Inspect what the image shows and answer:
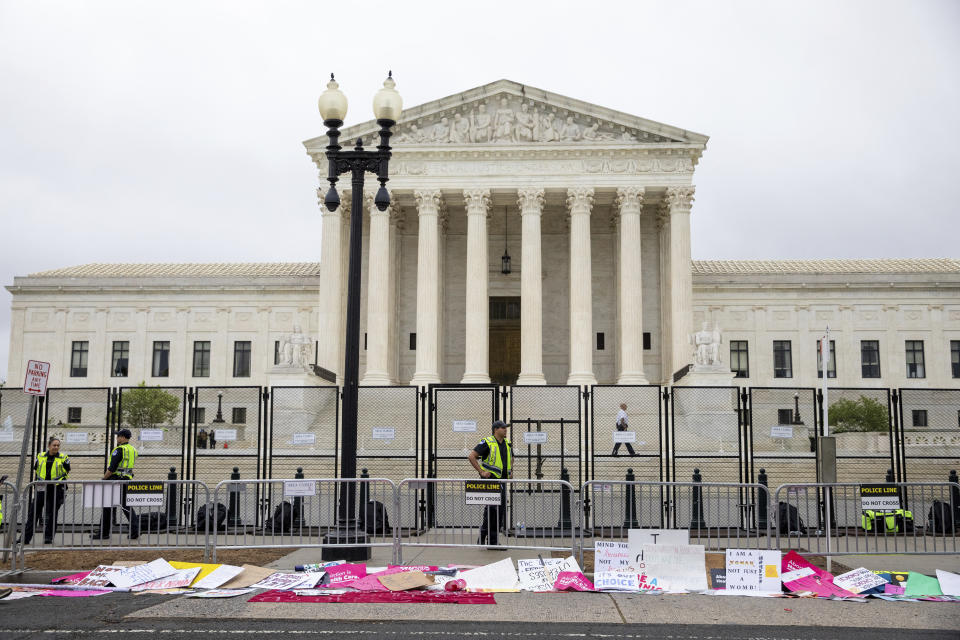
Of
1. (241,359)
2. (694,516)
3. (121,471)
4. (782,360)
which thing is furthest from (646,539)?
(241,359)

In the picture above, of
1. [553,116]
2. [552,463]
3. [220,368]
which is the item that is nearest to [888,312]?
[553,116]

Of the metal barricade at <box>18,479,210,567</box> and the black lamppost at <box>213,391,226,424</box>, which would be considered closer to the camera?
the metal barricade at <box>18,479,210,567</box>

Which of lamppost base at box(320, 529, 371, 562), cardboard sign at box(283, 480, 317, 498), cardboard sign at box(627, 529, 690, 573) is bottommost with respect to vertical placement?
lamppost base at box(320, 529, 371, 562)

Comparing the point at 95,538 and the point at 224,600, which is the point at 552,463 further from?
the point at 224,600

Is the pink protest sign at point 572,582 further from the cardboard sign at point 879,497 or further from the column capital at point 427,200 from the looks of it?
the column capital at point 427,200

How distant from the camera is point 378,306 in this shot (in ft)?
138

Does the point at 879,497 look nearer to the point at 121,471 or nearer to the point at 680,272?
the point at 121,471

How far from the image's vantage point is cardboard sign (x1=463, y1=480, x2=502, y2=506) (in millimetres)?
13531

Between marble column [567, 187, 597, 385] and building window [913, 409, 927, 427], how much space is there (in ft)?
73.2

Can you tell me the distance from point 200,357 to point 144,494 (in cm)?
4687

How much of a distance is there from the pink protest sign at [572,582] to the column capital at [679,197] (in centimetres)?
3296

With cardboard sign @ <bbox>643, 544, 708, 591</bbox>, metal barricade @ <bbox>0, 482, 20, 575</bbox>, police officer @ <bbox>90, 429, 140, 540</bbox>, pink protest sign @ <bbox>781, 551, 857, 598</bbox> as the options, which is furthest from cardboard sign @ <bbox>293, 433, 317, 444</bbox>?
pink protest sign @ <bbox>781, 551, 857, 598</bbox>

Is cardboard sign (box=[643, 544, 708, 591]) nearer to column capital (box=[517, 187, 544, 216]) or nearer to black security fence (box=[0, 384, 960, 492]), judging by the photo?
black security fence (box=[0, 384, 960, 492])

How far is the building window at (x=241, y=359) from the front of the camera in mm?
57750
